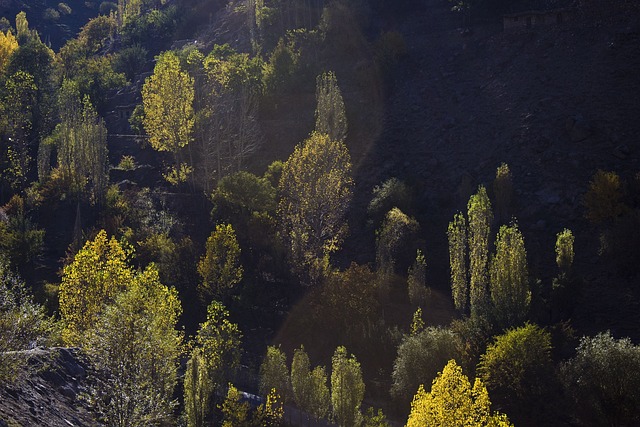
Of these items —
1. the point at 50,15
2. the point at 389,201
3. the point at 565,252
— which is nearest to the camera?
the point at 565,252

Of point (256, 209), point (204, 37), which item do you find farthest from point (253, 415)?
point (204, 37)

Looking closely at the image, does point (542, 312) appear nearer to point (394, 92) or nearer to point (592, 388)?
point (592, 388)

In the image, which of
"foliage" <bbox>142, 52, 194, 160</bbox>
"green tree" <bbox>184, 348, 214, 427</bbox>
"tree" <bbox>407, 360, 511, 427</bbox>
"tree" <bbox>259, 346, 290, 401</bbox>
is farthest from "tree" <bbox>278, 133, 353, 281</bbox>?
"tree" <bbox>407, 360, 511, 427</bbox>

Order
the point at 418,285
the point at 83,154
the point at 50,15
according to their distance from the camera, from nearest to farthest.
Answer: the point at 418,285, the point at 83,154, the point at 50,15

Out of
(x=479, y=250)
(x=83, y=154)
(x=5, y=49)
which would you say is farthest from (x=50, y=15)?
(x=479, y=250)

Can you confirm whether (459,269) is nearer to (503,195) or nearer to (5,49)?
(503,195)

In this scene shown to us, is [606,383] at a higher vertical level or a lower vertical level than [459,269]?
lower
